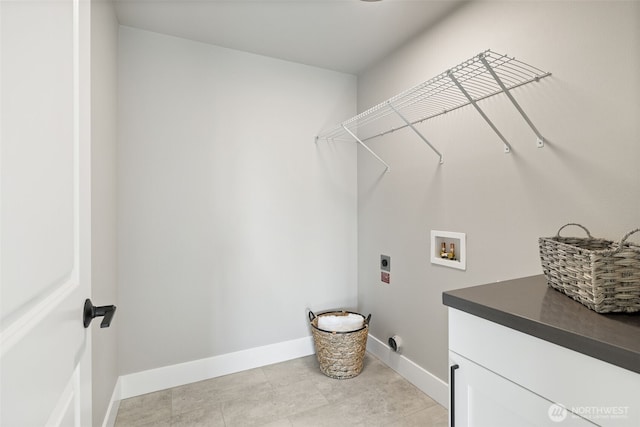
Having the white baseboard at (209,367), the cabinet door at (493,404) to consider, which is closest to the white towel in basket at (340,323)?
the white baseboard at (209,367)

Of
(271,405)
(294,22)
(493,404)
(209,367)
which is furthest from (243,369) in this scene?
(294,22)

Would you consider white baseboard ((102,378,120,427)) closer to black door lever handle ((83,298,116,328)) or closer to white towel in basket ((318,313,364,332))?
black door lever handle ((83,298,116,328))

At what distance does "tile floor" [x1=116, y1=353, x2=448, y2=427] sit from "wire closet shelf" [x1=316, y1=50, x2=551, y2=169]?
4.78 feet

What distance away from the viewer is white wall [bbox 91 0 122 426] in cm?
129

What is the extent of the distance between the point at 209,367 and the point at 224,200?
115 cm

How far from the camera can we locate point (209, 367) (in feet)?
6.77

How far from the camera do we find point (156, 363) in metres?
1.95

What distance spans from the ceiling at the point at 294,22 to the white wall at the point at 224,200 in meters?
0.14
